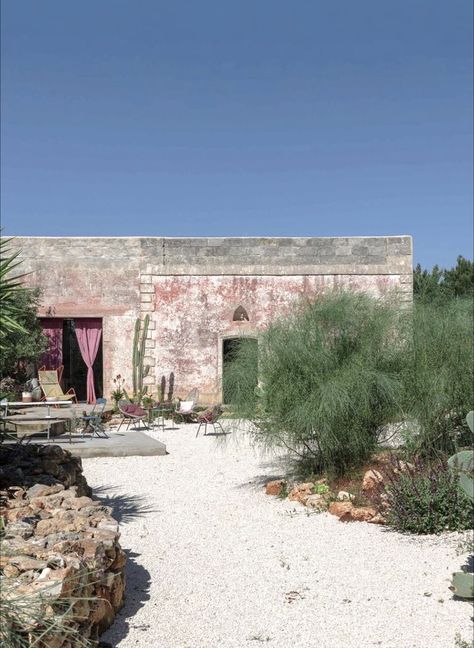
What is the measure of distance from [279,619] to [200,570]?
3.89 feet

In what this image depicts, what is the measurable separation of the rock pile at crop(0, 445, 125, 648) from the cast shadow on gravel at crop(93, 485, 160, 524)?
84 centimetres

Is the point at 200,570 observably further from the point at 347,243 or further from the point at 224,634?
the point at 347,243

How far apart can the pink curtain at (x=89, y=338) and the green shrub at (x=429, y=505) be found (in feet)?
38.2

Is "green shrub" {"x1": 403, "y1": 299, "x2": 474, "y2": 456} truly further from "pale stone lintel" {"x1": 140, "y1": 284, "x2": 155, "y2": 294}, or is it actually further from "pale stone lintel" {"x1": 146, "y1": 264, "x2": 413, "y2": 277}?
"pale stone lintel" {"x1": 140, "y1": 284, "x2": 155, "y2": 294}

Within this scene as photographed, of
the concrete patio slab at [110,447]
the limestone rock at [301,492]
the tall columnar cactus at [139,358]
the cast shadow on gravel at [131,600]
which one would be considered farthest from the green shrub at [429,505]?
the tall columnar cactus at [139,358]

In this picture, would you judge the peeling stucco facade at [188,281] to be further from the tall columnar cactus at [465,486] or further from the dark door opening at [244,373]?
the tall columnar cactus at [465,486]

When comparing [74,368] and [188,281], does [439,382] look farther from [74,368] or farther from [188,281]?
[74,368]

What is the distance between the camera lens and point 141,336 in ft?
54.4

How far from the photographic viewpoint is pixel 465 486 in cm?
462

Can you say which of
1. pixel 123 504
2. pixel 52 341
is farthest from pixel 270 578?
pixel 52 341

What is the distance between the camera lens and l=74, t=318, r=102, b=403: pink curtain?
16.8m

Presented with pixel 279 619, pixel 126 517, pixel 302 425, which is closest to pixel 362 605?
pixel 279 619

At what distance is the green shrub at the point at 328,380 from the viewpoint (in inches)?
286

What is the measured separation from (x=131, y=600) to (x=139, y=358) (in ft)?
38.9
